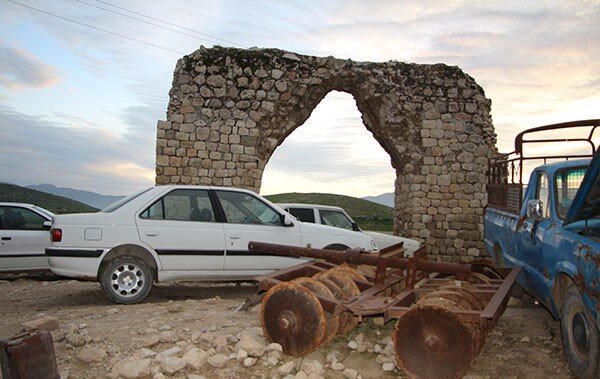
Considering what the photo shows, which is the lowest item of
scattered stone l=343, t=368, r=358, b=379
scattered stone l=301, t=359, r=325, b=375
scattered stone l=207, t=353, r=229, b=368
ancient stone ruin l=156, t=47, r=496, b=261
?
scattered stone l=343, t=368, r=358, b=379

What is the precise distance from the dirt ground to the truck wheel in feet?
1.00

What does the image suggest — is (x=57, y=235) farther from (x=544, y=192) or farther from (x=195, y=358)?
(x=544, y=192)

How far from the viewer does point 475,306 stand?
14.7 ft

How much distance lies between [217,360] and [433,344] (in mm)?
1750

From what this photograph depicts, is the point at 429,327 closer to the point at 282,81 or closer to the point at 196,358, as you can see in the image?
the point at 196,358

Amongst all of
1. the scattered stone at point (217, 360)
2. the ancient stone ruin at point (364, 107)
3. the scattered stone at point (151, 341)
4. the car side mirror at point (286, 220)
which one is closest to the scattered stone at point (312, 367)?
the scattered stone at point (217, 360)

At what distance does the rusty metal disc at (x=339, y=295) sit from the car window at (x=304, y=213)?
4.39 m

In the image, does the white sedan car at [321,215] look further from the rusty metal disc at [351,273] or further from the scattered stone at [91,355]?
the scattered stone at [91,355]

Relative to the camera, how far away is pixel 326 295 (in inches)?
172

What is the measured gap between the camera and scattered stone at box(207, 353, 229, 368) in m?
4.01

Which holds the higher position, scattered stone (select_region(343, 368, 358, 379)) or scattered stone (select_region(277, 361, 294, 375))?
scattered stone (select_region(277, 361, 294, 375))

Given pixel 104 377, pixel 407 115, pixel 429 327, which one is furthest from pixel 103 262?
pixel 407 115

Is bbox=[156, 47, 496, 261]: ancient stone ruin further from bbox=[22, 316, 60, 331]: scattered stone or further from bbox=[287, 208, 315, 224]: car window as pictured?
bbox=[22, 316, 60, 331]: scattered stone

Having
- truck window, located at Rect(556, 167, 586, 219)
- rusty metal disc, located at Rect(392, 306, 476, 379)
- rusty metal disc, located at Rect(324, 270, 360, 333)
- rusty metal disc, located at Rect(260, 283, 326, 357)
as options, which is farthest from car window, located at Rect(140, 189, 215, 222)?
truck window, located at Rect(556, 167, 586, 219)
